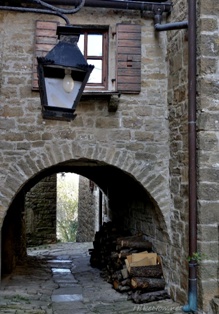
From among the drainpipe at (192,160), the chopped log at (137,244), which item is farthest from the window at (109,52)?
the chopped log at (137,244)

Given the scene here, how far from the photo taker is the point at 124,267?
6633mm

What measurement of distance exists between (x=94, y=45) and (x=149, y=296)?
357 cm

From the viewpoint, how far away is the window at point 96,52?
6203 mm

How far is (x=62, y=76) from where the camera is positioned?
2.95 m

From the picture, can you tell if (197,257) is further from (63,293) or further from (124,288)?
(63,293)

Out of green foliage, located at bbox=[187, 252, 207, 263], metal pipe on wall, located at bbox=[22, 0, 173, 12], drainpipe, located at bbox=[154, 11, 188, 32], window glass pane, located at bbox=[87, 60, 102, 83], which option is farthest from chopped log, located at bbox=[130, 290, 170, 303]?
metal pipe on wall, located at bbox=[22, 0, 173, 12]

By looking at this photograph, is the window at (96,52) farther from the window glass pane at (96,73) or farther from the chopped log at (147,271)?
the chopped log at (147,271)

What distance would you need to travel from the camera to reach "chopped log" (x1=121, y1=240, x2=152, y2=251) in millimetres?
6719

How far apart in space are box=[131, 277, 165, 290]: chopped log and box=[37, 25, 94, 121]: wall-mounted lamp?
3.71 m

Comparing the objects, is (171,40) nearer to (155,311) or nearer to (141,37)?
(141,37)

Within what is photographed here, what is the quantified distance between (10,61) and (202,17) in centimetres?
259

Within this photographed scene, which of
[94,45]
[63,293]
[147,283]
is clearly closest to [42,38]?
[94,45]

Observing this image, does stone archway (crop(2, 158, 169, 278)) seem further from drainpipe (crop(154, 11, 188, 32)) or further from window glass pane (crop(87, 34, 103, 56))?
drainpipe (crop(154, 11, 188, 32))

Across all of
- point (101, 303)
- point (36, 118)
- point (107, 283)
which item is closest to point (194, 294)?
point (101, 303)
